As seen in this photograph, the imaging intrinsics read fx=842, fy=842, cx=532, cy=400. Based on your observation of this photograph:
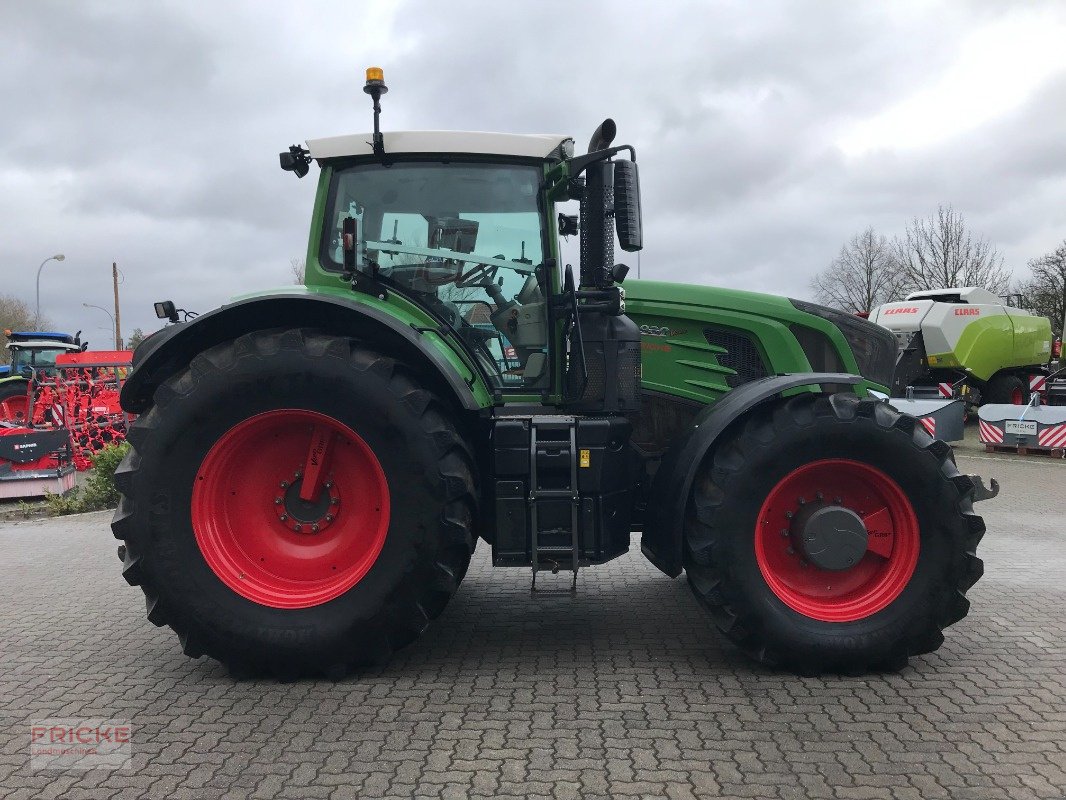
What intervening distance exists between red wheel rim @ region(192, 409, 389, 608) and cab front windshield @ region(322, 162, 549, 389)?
3.05ft

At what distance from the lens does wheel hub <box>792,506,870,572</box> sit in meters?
4.02

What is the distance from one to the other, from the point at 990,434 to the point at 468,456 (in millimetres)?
13366

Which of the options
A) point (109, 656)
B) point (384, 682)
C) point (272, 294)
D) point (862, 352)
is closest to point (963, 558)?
point (862, 352)

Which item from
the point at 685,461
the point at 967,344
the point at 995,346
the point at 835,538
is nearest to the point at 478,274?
the point at 685,461

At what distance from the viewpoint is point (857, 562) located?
159 inches

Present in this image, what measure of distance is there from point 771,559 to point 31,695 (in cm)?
354

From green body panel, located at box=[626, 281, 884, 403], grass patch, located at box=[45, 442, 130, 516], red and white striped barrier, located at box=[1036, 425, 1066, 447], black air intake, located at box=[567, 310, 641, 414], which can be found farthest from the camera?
red and white striped barrier, located at box=[1036, 425, 1066, 447]

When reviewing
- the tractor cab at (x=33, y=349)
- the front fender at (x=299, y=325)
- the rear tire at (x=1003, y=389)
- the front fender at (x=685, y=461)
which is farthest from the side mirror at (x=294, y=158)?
the rear tire at (x=1003, y=389)

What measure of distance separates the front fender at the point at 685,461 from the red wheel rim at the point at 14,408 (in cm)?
1494

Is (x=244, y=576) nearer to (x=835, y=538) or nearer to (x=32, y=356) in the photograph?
(x=835, y=538)

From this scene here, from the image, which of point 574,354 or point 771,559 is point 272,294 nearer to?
point 574,354

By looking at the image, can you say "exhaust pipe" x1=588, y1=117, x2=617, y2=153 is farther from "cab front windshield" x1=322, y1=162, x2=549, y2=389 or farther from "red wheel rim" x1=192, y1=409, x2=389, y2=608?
"red wheel rim" x1=192, y1=409, x2=389, y2=608

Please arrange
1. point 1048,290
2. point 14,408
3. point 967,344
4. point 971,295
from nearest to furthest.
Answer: point 14,408
point 967,344
point 971,295
point 1048,290

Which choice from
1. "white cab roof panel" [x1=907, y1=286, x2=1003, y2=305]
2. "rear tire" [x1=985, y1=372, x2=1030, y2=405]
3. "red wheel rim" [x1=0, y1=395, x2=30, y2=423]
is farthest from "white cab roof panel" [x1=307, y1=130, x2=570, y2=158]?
"rear tire" [x1=985, y1=372, x2=1030, y2=405]
